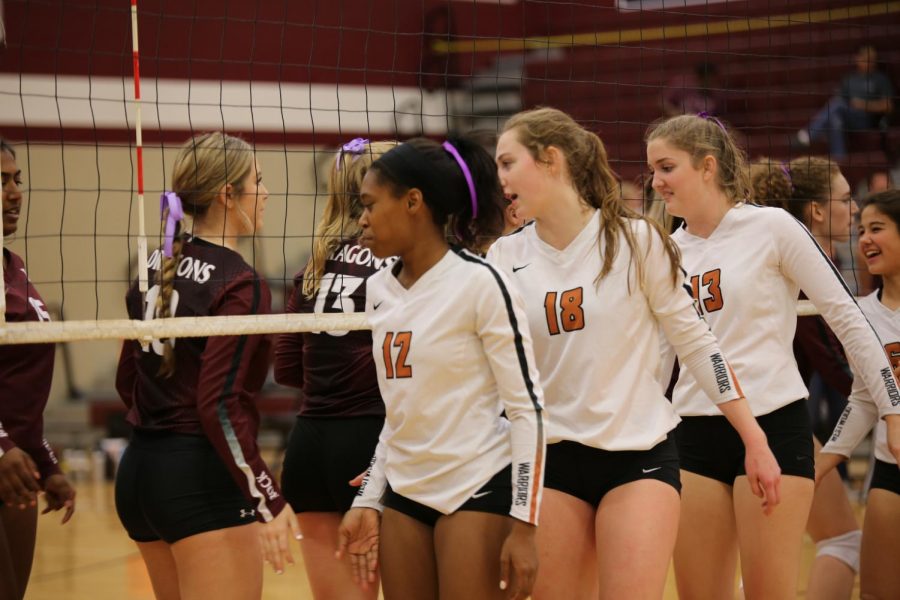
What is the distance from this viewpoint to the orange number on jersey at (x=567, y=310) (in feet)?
9.83

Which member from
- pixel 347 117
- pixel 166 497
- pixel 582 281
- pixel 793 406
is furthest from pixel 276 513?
pixel 347 117

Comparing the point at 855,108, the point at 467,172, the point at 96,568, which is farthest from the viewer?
the point at 855,108

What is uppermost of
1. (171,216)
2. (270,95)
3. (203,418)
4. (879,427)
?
(270,95)

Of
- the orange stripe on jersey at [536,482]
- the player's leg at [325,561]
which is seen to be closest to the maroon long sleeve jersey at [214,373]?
the player's leg at [325,561]

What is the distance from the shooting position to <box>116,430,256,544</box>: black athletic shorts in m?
3.16

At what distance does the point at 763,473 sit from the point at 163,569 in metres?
1.86

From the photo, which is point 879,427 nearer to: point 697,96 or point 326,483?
point 326,483

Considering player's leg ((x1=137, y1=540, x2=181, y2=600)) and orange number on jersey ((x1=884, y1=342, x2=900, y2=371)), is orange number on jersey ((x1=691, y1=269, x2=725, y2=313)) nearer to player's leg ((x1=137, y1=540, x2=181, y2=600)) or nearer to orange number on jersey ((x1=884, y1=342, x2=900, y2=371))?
orange number on jersey ((x1=884, y1=342, x2=900, y2=371))

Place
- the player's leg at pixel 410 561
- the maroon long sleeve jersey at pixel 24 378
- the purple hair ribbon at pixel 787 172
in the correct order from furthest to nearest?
the purple hair ribbon at pixel 787 172 < the maroon long sleeve jersey at pixel 24 378 < the player's leg at pixel 410 561

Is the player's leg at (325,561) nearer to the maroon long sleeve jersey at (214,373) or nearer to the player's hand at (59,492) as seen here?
the maroon long sleeve jersey at (214,373)

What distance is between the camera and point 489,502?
2.63 m

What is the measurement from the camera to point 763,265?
11.6 ft

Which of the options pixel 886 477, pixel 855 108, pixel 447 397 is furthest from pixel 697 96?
pixel 447 397

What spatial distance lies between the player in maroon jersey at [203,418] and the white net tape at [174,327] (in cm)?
4
